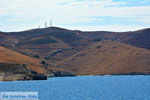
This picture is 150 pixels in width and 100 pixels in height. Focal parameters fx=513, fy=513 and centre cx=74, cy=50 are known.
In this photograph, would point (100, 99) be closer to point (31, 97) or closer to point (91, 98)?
point (91, 98)

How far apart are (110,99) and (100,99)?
246 cm

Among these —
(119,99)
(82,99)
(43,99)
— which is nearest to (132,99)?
(119,99)

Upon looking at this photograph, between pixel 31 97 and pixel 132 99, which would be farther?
pixel 132 99

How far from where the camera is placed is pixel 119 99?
12588cm

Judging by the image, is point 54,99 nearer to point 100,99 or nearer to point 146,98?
point 100,99

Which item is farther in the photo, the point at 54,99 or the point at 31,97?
the point at 54,99

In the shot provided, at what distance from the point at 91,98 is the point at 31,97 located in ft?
197

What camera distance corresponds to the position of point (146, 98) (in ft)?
419

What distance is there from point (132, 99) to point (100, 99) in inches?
309

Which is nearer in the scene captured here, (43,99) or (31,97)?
(31,97)

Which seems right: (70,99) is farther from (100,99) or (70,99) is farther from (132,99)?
(132,99)

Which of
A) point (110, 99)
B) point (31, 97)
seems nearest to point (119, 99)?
point (110, 99)

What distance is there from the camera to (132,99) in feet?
412

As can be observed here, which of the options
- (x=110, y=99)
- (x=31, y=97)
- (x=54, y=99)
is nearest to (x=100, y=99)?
(x=110, y=99)
